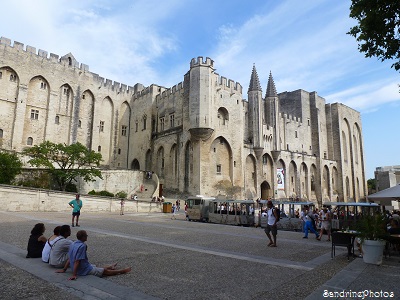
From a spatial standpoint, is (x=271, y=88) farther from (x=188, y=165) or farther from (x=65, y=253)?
(x=65, y=253)

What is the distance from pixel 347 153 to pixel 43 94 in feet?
174

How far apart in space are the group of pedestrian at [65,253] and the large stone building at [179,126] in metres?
24.9

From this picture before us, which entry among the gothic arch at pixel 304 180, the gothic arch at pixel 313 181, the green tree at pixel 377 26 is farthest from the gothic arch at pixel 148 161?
the green tree at pixel 377 26

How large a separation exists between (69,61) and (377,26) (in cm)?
3889

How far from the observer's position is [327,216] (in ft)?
40.1

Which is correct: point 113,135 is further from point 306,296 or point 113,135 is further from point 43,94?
point 306,296

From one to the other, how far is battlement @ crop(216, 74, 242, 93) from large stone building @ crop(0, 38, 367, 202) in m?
0.13

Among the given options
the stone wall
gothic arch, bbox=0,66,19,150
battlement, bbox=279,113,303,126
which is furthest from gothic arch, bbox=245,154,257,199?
gothic arch, bbox=0,66,19,150

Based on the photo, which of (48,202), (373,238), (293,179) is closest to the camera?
(373,238)

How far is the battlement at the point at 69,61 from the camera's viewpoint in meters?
33.6

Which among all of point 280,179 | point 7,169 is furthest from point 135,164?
point 280,179

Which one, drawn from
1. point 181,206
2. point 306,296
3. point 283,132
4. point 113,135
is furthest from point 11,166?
point 283,132

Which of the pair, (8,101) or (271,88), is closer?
(8,101)

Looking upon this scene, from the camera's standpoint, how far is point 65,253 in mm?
5637
